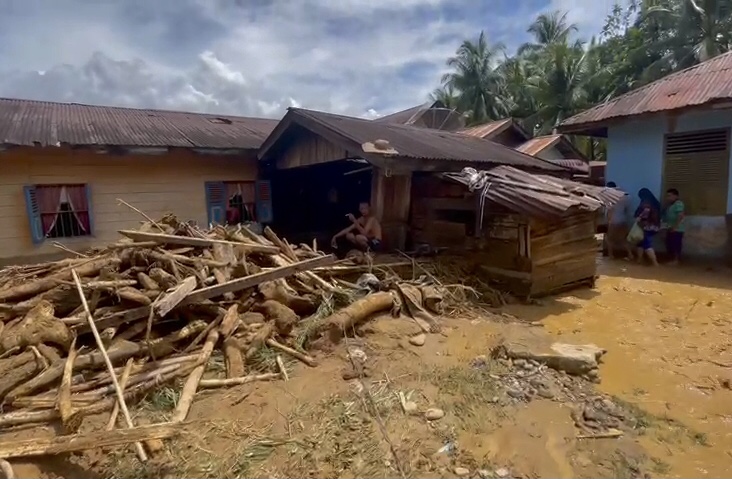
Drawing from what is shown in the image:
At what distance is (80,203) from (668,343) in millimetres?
11302

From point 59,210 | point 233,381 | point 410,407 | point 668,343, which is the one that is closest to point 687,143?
point 668,343

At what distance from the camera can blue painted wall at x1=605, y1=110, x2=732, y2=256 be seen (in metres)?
9.52

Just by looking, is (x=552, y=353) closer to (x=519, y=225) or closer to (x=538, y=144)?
(x=519, y=225)

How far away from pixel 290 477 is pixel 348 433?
23.5 inches

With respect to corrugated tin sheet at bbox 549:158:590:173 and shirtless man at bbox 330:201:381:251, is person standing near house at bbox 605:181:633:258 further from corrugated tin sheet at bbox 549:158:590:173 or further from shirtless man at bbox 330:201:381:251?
shirtless man at bbox 330:201:381:251

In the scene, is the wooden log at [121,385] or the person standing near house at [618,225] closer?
the wooden log at [121,385]

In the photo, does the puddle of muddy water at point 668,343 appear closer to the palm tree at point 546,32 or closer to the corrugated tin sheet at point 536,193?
the corrugated tin sheet at point 536,193

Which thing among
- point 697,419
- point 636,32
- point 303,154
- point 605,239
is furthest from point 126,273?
point 636,32

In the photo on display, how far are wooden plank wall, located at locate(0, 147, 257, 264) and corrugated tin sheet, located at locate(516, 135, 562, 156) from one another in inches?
512

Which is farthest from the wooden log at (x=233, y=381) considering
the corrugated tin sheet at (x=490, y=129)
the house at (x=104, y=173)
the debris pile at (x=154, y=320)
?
the corrugated tin sheet at (x=490, y=129)

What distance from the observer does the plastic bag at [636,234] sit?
9883 mm

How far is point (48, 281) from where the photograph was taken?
17.0 ft

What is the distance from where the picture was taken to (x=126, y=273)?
5.37 meters

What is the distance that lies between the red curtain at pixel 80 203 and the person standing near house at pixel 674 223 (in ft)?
43.1
